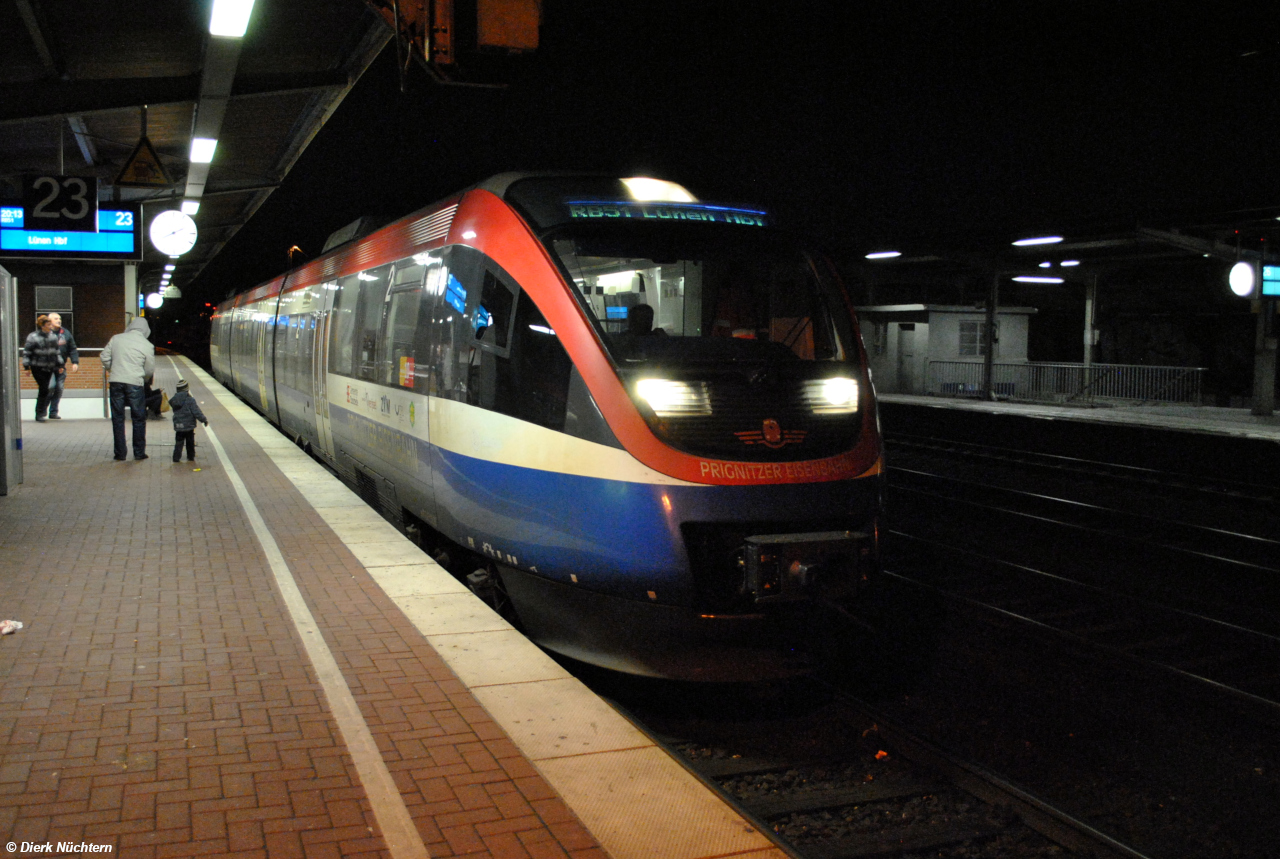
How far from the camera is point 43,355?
16844 millimetres

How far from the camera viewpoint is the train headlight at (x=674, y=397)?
5430 mm

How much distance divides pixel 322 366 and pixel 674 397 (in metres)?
7.38

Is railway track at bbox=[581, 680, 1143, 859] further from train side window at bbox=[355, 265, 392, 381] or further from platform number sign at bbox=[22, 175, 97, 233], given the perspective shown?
platform number sign at bbox=[22, 175, 97, 233]

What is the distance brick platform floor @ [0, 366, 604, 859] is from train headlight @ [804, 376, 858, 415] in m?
2.44

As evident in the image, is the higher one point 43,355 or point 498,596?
point 43,355

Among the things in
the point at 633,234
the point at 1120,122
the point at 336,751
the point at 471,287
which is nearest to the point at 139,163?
the point at 471,287

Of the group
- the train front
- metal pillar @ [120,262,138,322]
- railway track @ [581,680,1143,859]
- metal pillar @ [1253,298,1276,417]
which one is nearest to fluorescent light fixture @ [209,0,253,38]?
the train front

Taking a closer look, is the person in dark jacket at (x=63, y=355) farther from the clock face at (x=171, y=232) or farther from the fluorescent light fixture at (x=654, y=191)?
the fluorescent light fixture at (x=654, y=191)

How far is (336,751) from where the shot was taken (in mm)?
4086

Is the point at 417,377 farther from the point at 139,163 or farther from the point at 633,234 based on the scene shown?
the point at 139,163

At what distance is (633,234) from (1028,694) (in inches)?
137

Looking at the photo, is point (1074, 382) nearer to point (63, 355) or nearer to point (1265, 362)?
point (1265, 362)

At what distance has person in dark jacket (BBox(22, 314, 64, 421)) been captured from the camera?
54.3 ft

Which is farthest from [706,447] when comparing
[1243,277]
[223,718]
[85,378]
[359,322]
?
[1243,277]
